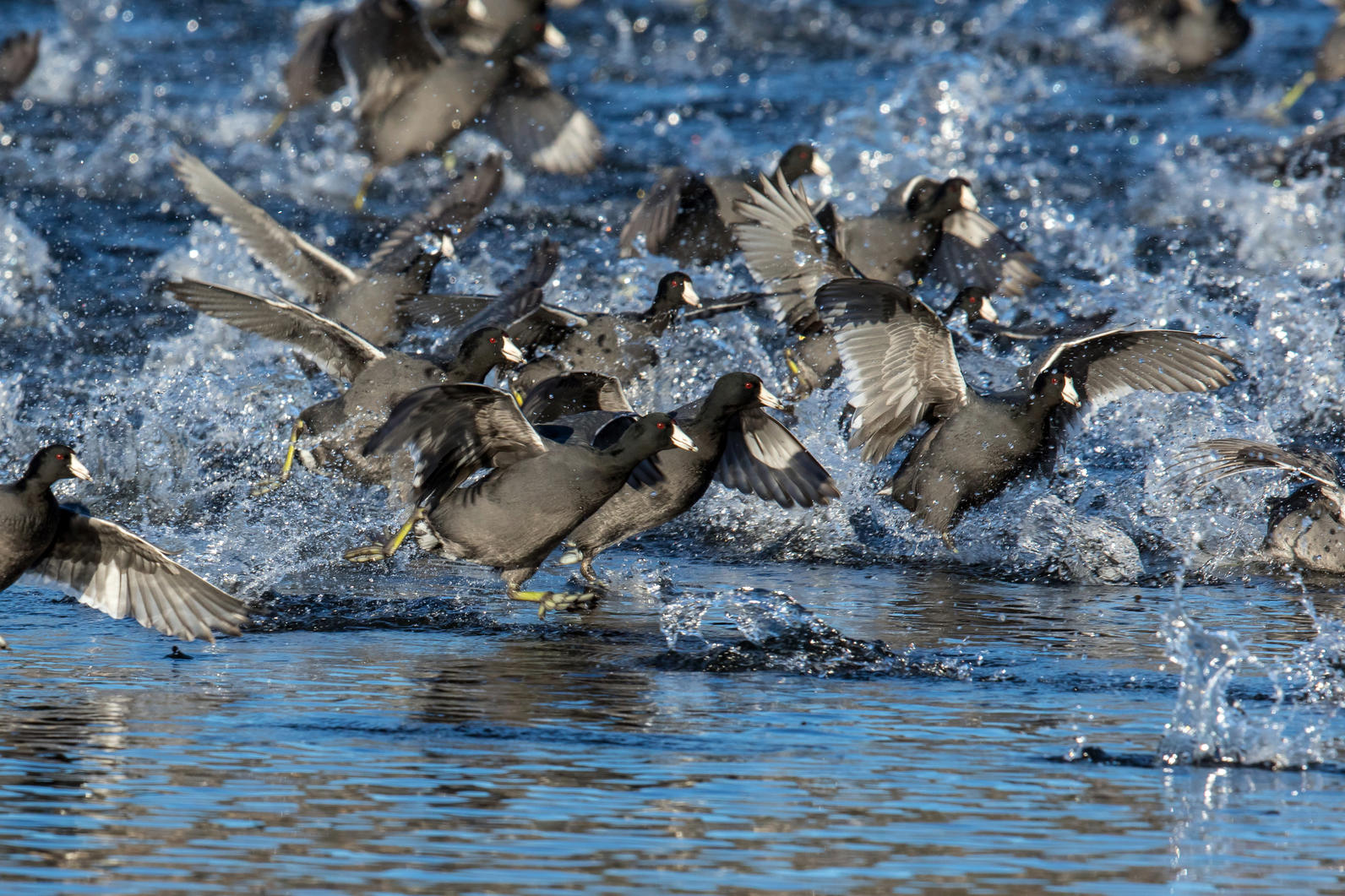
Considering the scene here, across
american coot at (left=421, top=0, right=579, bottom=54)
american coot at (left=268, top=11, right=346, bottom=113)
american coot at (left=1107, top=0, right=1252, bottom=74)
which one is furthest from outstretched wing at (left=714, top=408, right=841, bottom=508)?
american coot at (left=1107, top=0, right=1252, bottom=74)

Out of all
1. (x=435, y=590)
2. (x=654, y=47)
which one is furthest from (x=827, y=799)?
(x=654, y=47)

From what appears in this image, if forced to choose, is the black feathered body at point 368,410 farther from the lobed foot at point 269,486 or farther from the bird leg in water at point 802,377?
the bird leg in water at point 802,377

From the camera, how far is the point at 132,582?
578 centimetres

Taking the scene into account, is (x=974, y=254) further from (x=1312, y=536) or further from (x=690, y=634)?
(x=690, y=634)

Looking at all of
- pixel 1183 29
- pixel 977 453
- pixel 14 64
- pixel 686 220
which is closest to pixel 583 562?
pixel 977 453

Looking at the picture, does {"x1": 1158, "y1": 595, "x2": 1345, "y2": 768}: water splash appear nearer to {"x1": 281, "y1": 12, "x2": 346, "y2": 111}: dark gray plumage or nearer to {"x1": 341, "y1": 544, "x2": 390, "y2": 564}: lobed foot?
{"x1": 341, "y1": 544, "x2": 390, "y2": 564}: lobed foot

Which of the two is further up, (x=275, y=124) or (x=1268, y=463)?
(x=275, y=124)

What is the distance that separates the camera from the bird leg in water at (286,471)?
25.9 ft

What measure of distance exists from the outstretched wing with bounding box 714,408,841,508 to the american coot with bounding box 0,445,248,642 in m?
2.06

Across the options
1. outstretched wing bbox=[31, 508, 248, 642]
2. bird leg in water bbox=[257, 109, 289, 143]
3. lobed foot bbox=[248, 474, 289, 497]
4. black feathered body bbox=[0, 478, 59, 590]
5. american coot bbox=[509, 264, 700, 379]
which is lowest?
outstretched wing bbox=[31, 508, 248, 642]

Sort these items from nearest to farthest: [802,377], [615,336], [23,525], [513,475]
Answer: [23,525] < [513,475] < [615,336] < [802,377]

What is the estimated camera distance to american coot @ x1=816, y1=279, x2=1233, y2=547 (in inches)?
282

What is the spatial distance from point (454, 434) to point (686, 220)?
422 centimetres

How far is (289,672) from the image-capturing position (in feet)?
17.4
